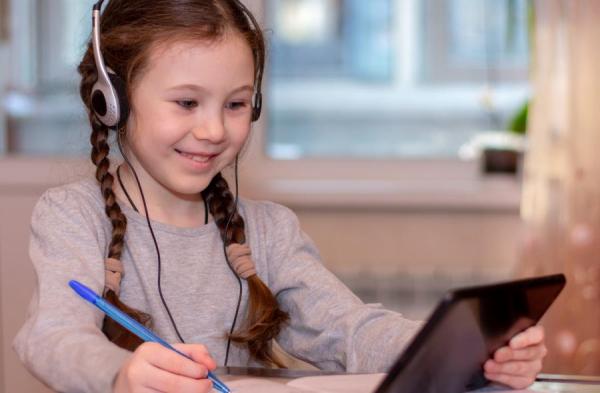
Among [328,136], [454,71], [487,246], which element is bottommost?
[487,246]

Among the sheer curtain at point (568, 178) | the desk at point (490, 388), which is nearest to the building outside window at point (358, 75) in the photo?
the sheer curtain at point (568, 178)

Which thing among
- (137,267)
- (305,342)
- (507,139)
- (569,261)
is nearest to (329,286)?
(305,342)

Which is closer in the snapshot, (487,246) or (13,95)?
(487,246)

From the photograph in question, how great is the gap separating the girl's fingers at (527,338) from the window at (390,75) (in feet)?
6.75

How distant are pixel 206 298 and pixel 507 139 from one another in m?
1.88

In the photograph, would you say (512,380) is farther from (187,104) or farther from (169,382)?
(187,104)

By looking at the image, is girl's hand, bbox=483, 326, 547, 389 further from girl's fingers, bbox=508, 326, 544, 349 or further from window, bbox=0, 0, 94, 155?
window, bbox=0, 0, 94, 155

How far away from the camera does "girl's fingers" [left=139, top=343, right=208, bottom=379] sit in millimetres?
900

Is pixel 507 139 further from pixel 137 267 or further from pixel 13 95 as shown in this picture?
pixel 137 267

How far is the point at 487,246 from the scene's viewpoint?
114 inches

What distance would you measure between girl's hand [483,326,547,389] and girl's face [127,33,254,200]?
1.31 feet

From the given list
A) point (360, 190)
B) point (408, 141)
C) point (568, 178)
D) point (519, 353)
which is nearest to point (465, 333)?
point (519, 353)

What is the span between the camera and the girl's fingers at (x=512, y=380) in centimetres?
104

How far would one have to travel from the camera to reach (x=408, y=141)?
10.6 feet
